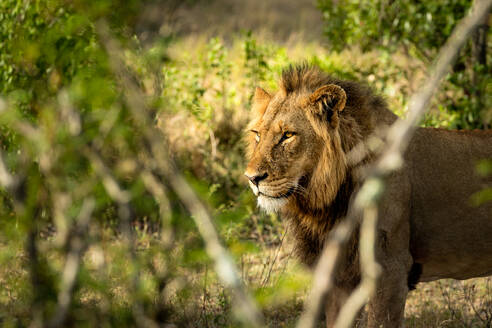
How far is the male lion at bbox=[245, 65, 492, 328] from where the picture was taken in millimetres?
3369

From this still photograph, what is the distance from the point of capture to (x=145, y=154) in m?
2.18

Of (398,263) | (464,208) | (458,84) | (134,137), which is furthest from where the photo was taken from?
(458,84)

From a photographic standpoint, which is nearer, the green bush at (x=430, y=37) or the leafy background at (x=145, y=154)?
the leafy background at (x=145, y=154)

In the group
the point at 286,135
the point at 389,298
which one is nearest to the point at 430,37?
the point at 286,135

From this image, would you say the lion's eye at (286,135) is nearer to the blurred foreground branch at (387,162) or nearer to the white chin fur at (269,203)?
the white chin fur at (269,203)

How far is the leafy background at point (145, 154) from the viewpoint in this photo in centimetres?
162

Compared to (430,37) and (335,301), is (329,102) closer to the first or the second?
(335,301)

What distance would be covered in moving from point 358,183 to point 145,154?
155 centimetres

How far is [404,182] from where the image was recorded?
3.49 m

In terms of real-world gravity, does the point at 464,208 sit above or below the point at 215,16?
above

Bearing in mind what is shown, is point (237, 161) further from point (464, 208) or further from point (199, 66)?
point (464, 208)

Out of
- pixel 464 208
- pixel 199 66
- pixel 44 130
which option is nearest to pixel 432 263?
pixel 464 208

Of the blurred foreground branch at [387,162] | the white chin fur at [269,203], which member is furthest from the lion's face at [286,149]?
the blurred foreground branch at [387,162]

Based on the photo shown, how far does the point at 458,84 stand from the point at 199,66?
10.3ft
